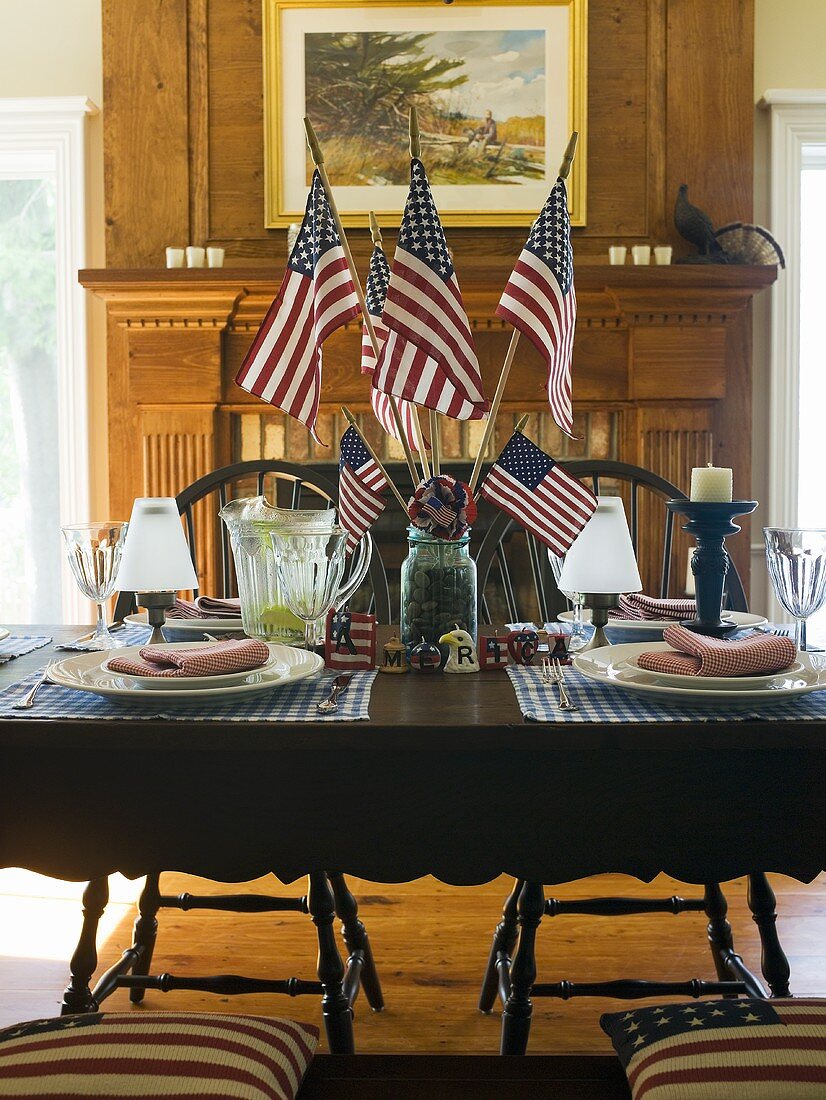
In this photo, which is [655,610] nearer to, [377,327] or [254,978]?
[377,327]

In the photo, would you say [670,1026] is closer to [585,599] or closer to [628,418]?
[585,599]

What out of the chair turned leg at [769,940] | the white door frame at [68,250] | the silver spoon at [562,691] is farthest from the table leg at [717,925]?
the white door frame at [68,250]

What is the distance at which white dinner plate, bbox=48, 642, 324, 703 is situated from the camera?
1155mm

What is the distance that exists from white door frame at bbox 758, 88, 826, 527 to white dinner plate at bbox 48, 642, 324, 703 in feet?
8.87

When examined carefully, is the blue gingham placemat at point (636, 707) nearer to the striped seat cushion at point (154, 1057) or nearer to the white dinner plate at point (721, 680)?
the white dinner plate at point (721, 680)

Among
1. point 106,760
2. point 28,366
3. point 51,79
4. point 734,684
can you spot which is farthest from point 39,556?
point 734,684

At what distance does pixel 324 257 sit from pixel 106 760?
0.81 m

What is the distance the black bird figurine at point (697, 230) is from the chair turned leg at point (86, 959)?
270 cm

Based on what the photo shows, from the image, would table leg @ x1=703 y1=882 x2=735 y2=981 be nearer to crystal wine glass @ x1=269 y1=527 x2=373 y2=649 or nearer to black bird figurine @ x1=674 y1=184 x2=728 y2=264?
crystal wine glass @ x1=269 y1=527 x2=373 y2=649

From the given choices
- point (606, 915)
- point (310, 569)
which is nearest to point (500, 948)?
point (606, 915)

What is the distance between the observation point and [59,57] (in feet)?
12.1

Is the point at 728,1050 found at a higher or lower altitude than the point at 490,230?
lower

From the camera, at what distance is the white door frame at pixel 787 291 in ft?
11.9

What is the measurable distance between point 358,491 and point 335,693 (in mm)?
457
